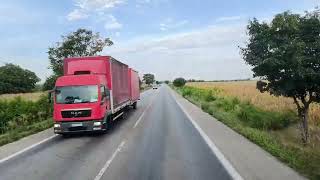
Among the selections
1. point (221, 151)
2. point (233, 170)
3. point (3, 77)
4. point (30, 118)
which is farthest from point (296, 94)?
point (3, 77)

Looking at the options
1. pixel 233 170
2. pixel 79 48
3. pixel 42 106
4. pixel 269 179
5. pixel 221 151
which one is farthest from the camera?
pixel 79 48

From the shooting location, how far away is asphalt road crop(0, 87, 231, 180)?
10188 millimetres

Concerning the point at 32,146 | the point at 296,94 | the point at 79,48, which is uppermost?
the point at 79,48

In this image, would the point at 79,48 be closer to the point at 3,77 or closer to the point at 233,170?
the point at 233,170

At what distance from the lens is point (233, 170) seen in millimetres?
A: 10188

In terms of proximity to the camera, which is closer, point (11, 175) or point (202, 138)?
point (11, 175)

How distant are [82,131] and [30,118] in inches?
406

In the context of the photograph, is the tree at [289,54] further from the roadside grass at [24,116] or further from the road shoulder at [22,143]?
the roadside grass at [24,116]

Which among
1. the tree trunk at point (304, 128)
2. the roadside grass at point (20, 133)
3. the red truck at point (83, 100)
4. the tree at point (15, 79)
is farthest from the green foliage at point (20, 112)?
the tree at point (15, 79)

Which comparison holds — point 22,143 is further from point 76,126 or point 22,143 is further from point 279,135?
point 279,135

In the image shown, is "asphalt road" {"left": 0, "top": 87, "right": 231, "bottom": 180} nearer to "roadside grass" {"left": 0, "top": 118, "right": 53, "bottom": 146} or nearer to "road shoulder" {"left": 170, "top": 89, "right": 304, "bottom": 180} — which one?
"road shoulder" {"left": 170, "top": 89, "right": 304, "bottom": 180}

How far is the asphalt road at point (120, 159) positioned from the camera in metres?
10.2

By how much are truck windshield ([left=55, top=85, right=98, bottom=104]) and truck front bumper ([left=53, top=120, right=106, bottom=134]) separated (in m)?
0.89

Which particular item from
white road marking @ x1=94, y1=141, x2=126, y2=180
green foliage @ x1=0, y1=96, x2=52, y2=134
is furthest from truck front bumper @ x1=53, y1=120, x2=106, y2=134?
green foliage @ x1=0, y1=96, x2=52, y2=134
